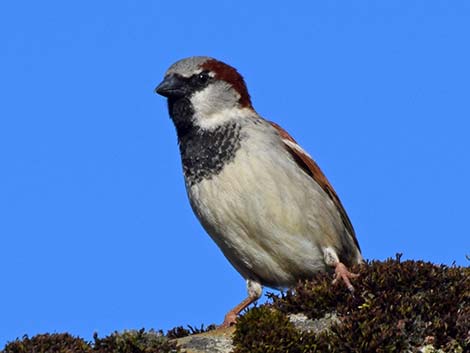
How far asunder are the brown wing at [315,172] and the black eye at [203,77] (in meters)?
0.73

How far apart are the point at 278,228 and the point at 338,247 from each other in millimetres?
716

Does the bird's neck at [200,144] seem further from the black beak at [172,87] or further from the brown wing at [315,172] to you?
the brown wing at [315,172]

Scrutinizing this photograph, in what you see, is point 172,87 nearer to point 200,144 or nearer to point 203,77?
point 203,77

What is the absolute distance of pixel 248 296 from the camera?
873cm

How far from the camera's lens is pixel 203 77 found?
8930mm

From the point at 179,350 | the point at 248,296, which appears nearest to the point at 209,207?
the point at 248,296

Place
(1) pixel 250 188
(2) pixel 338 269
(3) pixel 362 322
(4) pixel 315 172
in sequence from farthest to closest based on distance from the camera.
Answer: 1. (4) pixel 315 172
2. (1) pixel 250 188
3. (2) pixel 338 269
4. (3) pixel 362 322

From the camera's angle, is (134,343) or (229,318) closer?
(134,343)

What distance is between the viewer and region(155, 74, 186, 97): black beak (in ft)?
28.6

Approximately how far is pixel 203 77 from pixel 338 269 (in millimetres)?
2576

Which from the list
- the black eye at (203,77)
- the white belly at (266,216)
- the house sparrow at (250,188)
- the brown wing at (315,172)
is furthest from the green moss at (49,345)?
the black eye at (203,77)

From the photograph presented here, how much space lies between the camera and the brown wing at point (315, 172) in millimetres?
8742

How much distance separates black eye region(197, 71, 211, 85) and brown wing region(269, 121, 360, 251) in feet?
2.39

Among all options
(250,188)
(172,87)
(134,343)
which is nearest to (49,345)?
(134,343)
